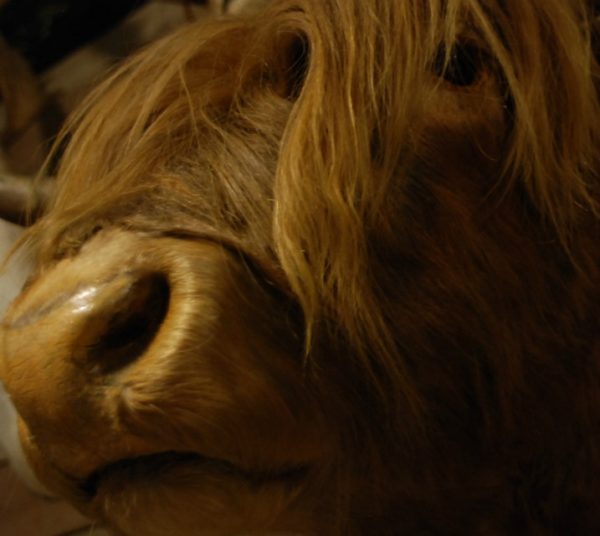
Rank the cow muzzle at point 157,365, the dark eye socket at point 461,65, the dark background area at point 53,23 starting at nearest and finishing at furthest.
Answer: the cow muzzle at point 157,365, the dark eye socket at point 461,65, the dark background area at point 53,23

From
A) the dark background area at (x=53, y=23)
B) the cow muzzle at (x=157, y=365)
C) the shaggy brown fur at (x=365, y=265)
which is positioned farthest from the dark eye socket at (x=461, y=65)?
the dark background area at (x=53, y=23)

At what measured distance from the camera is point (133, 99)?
85 cm

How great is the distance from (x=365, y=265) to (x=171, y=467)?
0.65 feet

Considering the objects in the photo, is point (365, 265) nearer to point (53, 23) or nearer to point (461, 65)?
point (461, 65)

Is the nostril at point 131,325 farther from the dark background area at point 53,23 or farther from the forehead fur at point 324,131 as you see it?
the dark background area at point 53,23

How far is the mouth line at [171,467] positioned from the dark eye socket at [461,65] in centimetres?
35

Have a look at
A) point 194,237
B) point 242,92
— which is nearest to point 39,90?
point 242,92

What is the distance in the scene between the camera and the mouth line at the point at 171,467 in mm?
626

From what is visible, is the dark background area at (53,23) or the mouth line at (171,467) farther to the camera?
the dark background area at (53,23)

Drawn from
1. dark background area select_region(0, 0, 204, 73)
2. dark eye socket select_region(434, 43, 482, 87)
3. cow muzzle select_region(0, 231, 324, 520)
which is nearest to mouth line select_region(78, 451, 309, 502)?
cow muzzle select_region(0, 231, 324, 520)

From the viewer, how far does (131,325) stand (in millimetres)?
604

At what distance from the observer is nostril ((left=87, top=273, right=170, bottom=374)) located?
59 centimetres

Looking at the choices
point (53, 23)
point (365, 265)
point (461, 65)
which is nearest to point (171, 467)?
point (365, 265)

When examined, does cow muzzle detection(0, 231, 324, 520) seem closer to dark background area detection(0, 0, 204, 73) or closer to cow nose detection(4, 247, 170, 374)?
cow nose detection(4, 247, 170, 374)
